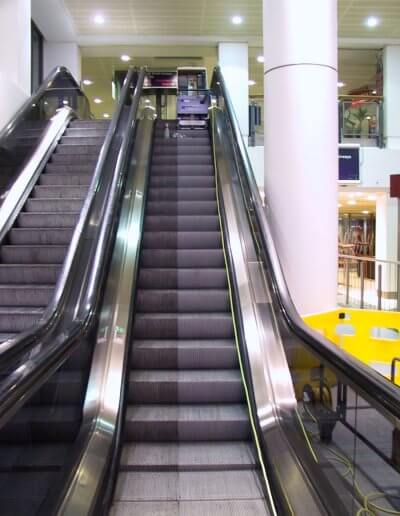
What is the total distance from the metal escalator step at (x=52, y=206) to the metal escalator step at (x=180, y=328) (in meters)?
2.10

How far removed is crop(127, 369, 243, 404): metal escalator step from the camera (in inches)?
141

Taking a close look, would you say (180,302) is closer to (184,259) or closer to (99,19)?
(184,259)

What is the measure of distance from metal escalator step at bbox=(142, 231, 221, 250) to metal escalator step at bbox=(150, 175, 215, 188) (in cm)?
135

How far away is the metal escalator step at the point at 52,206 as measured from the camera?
5.64 metres

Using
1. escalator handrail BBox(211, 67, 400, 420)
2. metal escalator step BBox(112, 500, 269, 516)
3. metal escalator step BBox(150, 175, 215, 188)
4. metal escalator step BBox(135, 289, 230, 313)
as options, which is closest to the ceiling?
metal escalator step BBox(150, 175, 215, 188)

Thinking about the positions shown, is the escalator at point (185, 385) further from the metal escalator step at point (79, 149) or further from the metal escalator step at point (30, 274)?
the metal escalator step at point (79, 149)

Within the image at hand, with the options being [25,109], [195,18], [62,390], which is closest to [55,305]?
[62,390]

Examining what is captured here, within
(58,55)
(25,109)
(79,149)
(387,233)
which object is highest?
(58,55)

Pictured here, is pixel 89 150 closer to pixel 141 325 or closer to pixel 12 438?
pixel 141 325

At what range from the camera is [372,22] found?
38.1 ft

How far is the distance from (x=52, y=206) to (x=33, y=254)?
37.4 inches

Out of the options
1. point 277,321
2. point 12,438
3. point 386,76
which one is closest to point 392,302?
point 386,76

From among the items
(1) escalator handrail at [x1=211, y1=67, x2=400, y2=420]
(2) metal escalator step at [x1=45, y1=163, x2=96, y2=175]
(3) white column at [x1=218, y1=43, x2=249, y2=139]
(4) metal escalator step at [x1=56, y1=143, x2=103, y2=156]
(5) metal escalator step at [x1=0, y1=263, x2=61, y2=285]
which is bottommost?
(1) escalator handrail at [x1=211, y1=67, x2=400, y2=420]

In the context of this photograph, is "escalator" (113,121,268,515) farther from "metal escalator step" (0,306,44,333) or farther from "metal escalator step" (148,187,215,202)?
"metal escalator step" (0,306,44,333)
